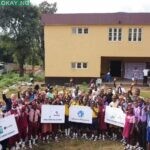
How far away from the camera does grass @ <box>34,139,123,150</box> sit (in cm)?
1584

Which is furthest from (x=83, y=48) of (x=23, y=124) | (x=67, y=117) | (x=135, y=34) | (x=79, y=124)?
(x=23, y=124)

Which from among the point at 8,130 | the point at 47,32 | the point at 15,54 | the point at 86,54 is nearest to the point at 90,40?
the point at 86,54

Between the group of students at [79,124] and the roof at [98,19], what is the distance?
20390 mm

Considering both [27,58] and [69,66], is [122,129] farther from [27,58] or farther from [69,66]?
[27,58]

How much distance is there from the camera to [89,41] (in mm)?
38406

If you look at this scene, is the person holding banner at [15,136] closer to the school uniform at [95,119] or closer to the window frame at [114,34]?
the school uniform at [95,119]

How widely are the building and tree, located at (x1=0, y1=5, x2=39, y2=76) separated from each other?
48.1 ft

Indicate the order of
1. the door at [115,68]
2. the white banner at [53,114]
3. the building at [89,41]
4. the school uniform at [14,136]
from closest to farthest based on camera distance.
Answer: the school uniform at [14,136] → the white banner at [53,114] → the building at [89,41] → the door at [115,68]

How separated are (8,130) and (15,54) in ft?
132

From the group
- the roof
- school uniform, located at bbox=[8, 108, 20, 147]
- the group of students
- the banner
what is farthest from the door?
school uniform, located at bbox=[8, 108, 20, 147]

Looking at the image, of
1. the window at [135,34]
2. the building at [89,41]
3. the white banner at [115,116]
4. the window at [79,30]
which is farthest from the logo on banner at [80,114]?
the window at [79,30]

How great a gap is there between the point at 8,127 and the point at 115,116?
14.3 feet

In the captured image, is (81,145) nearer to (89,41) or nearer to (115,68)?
(89,41)

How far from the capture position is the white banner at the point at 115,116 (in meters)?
16.0
